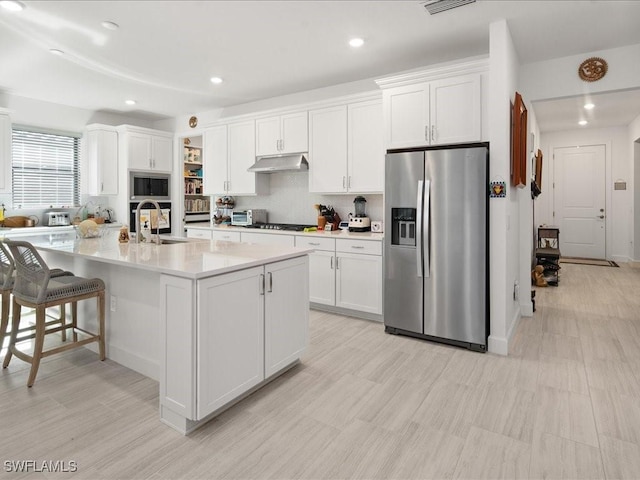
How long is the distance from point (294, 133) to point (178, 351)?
3.41 metres

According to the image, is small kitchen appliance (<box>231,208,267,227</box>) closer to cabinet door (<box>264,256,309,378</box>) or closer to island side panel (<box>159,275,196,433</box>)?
cabinet door (<box>264,256,309,378</box>)

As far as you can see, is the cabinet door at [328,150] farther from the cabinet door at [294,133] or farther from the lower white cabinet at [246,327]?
the lower white cabinet at [246,327]

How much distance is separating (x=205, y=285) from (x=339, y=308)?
2.50 m

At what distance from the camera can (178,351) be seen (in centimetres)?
210

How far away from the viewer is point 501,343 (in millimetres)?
3227

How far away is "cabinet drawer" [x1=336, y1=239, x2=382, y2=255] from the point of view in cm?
399

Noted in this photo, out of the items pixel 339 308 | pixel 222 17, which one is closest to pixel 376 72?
pixel 222 17

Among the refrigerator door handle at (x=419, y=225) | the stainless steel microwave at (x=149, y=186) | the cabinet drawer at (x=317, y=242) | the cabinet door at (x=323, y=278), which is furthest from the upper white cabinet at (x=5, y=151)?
the refrigerator door handle at (x=419, y=225)

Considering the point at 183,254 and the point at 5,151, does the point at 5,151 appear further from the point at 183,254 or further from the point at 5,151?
the point at 183,254

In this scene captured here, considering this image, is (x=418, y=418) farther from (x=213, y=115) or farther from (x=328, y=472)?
(x=213, y=115)

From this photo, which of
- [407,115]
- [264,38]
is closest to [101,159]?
[264,38]

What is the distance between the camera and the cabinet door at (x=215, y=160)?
5625 millimetres

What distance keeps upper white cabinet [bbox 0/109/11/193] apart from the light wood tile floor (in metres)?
3.22

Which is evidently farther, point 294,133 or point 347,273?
point 294,133
